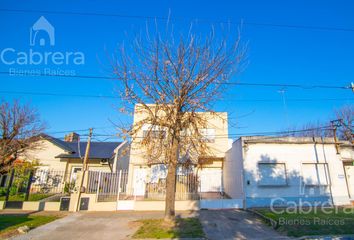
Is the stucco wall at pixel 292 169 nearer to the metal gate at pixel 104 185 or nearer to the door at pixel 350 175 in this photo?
the door at pixel 350 175

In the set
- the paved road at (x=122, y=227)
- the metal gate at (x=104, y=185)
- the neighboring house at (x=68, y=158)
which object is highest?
the neighboring house at (x=68, y=158)

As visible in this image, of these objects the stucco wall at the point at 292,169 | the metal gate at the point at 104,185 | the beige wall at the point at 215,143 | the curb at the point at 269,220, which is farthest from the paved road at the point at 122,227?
the beige wall at the point at 215,143

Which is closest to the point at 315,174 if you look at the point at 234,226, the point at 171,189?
the point at 234,226

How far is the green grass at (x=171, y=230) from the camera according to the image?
23.1ft

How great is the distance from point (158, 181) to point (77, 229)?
736 cm

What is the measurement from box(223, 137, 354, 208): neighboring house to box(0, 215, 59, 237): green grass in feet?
36.5

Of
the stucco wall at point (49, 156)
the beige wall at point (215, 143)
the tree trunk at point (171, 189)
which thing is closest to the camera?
the tree trunk at point (171, 189)

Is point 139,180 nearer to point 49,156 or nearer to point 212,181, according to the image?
point 212,181

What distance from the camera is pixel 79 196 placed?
12.1 m

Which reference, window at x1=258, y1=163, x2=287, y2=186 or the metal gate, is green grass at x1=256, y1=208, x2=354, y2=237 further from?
the metal gate

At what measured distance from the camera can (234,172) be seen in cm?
1422

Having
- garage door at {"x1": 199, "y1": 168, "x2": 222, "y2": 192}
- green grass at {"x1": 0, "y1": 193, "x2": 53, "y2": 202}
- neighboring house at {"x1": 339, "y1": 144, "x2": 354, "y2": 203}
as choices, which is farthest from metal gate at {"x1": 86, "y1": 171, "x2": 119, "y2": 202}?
neighboring house at {"x1": 339, "y1": 144, "x2": 354, "y2": 203}

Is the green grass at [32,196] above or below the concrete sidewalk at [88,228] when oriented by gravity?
above

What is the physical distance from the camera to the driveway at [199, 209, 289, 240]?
23.0ft
